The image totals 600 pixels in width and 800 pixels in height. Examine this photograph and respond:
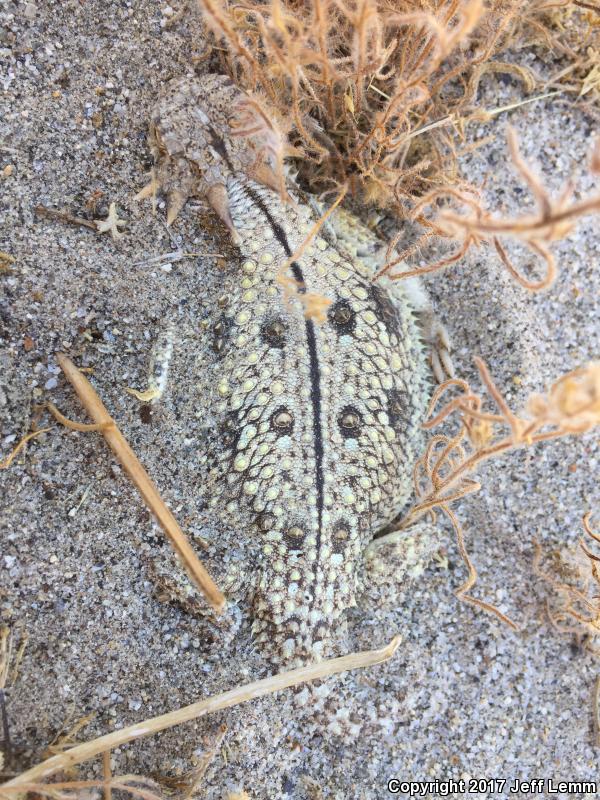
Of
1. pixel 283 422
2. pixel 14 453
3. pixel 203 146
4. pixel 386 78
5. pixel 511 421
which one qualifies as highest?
pixel 386 78

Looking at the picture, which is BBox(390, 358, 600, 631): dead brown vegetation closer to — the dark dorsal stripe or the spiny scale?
the spiny scale

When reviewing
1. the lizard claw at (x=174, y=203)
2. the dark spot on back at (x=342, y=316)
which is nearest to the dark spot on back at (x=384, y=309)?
the dark spot on back at (x=342, y=316)

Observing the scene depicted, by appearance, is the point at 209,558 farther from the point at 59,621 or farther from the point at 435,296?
the point at 435,296

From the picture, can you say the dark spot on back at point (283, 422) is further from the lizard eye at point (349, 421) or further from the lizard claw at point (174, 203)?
the lizard claw at point (174, 203)

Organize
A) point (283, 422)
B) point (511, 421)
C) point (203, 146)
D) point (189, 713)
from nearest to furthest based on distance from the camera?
1. point (511, 421)
2. point (189, 713)
3. point (283, 422)
4. point (203, 146)

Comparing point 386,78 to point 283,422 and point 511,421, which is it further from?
point 511,421

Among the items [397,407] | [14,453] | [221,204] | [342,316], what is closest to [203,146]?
[221,204]
